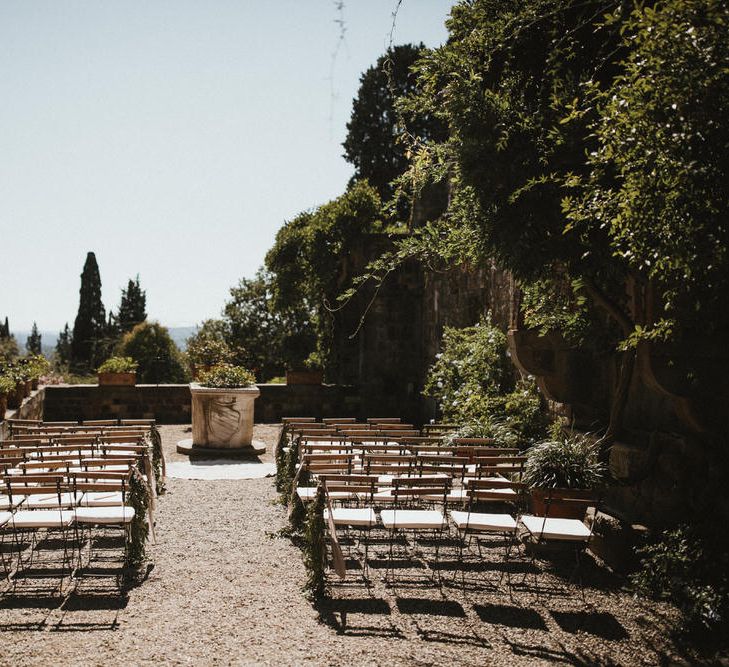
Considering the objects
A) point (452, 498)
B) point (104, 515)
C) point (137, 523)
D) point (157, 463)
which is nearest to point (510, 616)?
point (452, 498)

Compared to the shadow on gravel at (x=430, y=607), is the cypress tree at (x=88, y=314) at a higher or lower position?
higher

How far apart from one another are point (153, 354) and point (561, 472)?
17.4 m

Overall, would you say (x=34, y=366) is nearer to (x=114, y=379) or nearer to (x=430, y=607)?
(x=114, y=379)

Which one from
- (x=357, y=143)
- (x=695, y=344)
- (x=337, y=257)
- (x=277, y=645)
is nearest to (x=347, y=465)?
(x=277, y=645)

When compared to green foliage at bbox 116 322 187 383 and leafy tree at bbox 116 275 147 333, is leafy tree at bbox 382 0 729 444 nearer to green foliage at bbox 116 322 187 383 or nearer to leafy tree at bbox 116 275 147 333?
green foliage at bbox 116 322 187 383

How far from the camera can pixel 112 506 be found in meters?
5.48

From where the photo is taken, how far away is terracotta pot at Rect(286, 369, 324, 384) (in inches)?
590

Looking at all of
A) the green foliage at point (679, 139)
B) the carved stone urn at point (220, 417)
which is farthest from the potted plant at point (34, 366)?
the green foliage at point (679, 139)

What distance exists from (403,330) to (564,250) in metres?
9.87

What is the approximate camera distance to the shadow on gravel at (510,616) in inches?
172

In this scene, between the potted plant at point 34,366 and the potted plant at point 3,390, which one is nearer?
the potted plant at point 3,390

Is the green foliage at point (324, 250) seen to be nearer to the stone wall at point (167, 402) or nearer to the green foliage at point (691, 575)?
the stone wall at point (167, 402)

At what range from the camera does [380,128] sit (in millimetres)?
26125

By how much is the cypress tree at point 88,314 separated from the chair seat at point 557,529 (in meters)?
28.4
